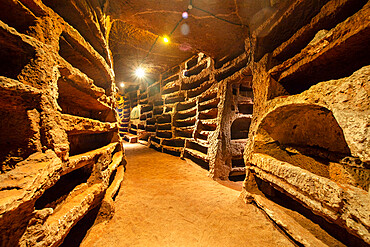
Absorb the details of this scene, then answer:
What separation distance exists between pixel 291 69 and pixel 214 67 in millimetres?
2903

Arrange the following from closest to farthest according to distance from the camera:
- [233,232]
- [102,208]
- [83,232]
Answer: [83,232] → [233,232] → [102,208]

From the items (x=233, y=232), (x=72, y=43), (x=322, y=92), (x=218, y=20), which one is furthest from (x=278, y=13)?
(x=233, y=232)

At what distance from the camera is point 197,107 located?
482cm

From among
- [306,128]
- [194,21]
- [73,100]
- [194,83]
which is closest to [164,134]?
[194,83]

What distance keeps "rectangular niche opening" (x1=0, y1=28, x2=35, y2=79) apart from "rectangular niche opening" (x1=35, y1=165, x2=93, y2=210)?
1.10m

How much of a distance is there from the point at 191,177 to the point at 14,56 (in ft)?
11.5

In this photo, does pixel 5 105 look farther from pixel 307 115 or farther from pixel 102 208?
pixel 307 115

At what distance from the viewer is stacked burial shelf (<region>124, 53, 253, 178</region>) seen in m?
3.63

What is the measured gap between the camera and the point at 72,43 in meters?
1.62

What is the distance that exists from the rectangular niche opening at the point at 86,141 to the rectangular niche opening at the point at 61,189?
0.30m

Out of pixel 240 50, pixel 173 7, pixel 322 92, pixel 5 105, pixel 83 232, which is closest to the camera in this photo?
pixel 5 105

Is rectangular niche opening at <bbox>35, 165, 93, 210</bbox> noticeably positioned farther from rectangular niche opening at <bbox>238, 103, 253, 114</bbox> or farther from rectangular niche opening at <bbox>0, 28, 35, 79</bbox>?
rectangular niche opening at <bbox>238, 103, 253, 114</bbox>

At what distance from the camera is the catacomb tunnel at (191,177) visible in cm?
91

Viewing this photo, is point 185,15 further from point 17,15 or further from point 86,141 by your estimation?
point 86,141
